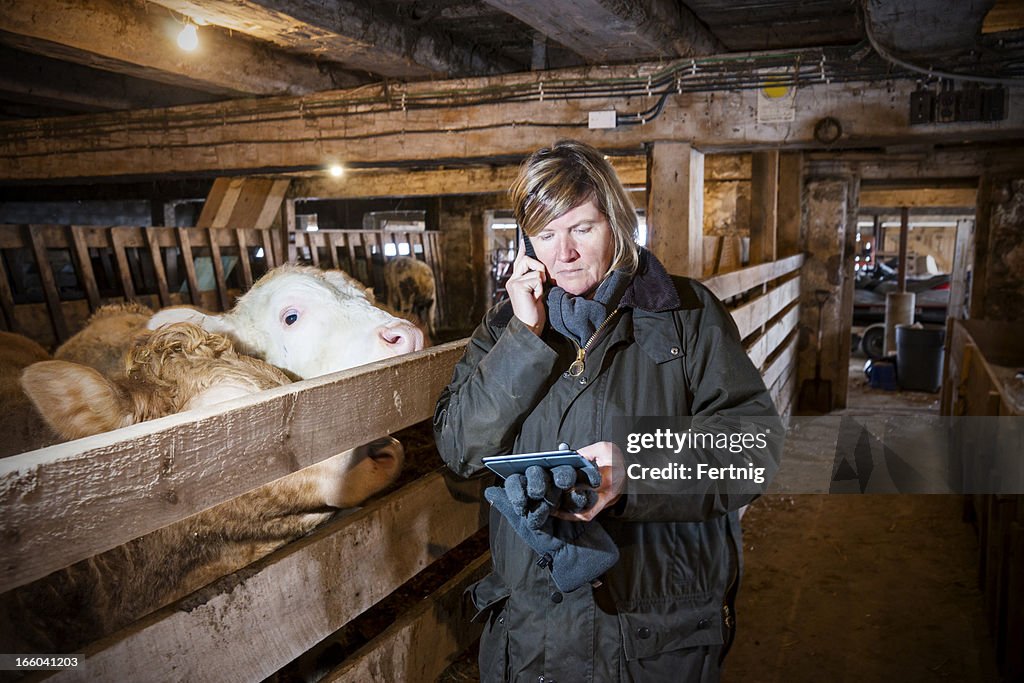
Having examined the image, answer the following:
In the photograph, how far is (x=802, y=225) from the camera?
922 centimetres

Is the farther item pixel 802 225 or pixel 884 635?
pixel 802 225

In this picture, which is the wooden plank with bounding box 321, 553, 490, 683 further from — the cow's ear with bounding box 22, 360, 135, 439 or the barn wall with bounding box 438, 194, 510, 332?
the barn wall with bounding box 438, 194, 510, 332

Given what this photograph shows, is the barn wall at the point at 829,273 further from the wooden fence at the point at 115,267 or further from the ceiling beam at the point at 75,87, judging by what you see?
the ceiling beam at the point at 75,87

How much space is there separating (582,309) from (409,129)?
3.63m

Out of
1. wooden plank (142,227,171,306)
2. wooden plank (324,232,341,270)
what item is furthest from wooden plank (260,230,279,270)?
wooden plank (324,232,341,270)

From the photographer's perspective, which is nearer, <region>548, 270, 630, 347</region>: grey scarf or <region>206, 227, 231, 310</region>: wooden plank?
<region>548, 270, 630, 347</region>: grey scarf

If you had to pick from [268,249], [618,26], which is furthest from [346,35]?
[268,249]

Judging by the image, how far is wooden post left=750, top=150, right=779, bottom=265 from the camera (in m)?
7.43

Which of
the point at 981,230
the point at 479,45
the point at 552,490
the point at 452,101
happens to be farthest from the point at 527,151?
the point at 981,230

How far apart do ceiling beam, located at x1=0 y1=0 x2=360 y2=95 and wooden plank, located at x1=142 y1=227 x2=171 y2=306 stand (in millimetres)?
1659

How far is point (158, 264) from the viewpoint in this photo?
608 centimetres

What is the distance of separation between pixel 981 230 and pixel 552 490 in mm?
8943

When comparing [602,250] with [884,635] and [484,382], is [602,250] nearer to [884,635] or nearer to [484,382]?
[484,382]

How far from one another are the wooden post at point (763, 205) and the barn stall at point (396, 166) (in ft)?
0.09
